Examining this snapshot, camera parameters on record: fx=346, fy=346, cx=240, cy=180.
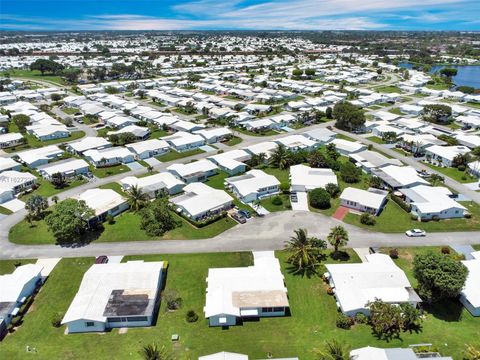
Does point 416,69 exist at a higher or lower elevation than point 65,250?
lower

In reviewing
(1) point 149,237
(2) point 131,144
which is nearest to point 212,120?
(2) point 131,144

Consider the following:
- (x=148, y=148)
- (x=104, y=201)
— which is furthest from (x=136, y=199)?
(x=148, y=148)

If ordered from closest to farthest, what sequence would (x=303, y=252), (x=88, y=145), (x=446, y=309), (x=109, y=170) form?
(x=446, y=309) < (x=303, y=252) < (x=109, y=170) < (x=88, y=145)

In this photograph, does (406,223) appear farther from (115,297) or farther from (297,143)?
(115,297)

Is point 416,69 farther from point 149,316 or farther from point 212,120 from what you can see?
point 149,316

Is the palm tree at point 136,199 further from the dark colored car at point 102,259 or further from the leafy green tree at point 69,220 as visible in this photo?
the dark colored car at point 102,259

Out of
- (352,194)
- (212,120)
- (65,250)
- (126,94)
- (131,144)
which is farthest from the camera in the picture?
(126,94)

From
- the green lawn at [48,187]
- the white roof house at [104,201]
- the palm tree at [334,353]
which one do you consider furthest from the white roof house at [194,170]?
the palm tree at [334,353]

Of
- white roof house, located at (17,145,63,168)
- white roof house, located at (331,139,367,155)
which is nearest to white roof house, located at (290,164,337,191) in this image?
white roof house, located at (331,139,367,155)
